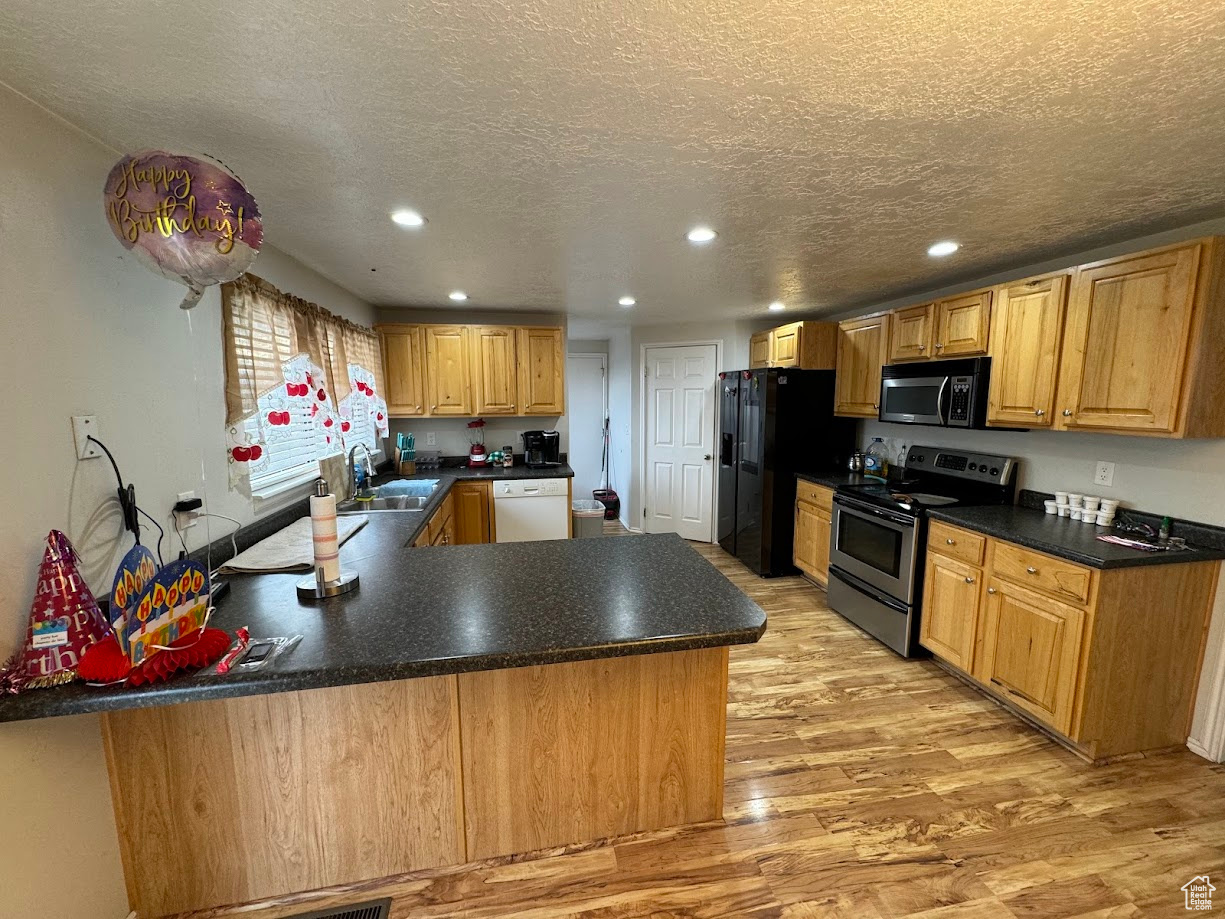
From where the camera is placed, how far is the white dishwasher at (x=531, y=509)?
3.92 m

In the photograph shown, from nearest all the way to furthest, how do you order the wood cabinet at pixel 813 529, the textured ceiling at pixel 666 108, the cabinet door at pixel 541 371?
the textured ceiling at pixel 666 108 → the wood cabinet at pixel 813 529 → the cabinet door at pixel 541 371

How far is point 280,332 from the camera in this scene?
7.44 feet

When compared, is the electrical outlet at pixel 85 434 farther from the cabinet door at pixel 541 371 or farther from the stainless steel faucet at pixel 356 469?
the cabinet door at pixel 541 371

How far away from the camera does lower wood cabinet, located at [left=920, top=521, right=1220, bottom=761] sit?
1963mm

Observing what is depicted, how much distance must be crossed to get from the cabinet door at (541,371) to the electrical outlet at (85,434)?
2982mm

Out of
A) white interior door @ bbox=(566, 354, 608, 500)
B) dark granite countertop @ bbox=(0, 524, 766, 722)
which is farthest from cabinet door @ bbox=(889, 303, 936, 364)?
white interior door @ bbox=(566, 354, 608, 500)

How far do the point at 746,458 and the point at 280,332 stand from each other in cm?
342

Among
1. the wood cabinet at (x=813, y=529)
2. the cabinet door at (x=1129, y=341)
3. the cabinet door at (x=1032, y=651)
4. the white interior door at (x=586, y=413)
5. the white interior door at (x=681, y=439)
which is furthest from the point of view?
the white interior door at (x=586, y=413)

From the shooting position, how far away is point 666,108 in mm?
1221

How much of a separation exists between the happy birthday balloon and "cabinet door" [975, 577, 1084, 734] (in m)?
3.15

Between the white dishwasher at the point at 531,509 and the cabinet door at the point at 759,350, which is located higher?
the cabinet door at the point at 759,350

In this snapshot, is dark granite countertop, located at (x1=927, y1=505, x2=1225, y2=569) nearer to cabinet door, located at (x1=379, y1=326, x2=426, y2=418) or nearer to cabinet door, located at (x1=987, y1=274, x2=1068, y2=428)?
cabinet door, located at (x1=987, y1=274, x2=1068, y2=428)

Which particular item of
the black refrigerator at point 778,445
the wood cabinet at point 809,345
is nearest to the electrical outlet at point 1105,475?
the black refrigerator at point 778,445

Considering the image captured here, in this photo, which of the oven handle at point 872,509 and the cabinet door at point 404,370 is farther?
the cabinet door at point 404,370
